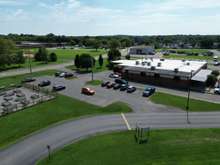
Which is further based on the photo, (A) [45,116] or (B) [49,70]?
(B) [49,70]

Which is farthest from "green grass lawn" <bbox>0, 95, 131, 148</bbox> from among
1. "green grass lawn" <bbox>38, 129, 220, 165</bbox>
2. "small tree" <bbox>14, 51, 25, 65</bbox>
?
"small tree" <bbox>14, 51, 25, 65</bbox>

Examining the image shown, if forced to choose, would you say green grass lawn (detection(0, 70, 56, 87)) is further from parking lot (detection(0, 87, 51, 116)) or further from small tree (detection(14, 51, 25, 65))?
small tree (detection(14, 51, 25, 65))

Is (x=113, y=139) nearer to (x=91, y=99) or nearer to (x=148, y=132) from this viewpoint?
(x=148, y=132)

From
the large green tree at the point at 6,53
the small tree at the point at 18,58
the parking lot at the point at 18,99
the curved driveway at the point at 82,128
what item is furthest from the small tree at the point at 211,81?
the small tree at the point at 18,58

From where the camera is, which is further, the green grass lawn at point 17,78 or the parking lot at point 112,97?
the green grass lawn at point 17,78

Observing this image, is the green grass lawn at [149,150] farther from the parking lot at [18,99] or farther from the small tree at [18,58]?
the small tree at [18,58]

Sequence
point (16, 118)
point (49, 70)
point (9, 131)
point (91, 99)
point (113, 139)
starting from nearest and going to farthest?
point (113, 139), point (9, 131), point (16, 118), point (91, 99), point (49, 70)

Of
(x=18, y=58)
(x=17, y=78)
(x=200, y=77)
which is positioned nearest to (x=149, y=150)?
(x=200, y=77)

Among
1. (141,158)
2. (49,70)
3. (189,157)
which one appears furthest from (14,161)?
(49,70)
